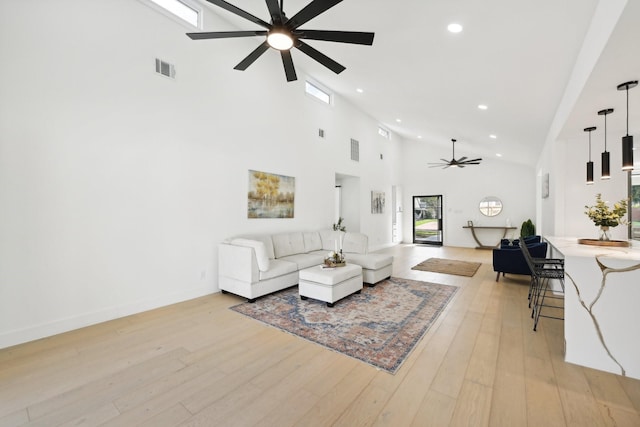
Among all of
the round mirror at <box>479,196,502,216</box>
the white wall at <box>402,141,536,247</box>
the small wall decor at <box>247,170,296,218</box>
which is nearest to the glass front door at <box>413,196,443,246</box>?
the white wall at <box>402,141,536,247</box>

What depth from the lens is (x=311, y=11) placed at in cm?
232

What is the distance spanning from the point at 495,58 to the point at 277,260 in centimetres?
414

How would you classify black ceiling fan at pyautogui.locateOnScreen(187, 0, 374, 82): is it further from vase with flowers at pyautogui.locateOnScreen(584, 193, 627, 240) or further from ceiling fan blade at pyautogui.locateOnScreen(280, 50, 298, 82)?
vase with flowers at pyautogui.locateOnScreen(584, 193, 627, 240)

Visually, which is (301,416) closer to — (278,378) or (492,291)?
(278,378)

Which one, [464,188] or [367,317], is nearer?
[367,317]

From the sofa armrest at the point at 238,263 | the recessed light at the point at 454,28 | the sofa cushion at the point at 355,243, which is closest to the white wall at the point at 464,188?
the sofa cushion at the point at 355,243

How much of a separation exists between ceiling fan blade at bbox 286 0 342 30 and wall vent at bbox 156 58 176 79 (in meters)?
2.26

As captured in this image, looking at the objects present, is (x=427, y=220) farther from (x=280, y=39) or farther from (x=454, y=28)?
(x=280, y=39)

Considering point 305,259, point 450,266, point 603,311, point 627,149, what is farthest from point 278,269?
point 450,266

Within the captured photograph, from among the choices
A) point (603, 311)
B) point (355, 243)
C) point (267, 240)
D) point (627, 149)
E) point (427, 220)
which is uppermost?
point (627, 149)

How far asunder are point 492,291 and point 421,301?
4.84 feet

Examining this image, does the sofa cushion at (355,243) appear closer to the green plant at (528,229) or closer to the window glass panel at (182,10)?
the window glass panel at (182,10)

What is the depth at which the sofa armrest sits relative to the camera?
390 cm

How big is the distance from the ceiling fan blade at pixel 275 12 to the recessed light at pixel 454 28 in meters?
1.90
